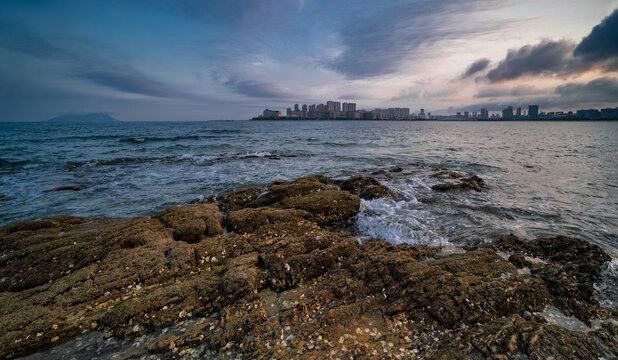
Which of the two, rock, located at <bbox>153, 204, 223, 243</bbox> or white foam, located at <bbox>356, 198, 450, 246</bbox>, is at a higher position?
rock, located at <bbox>153, 204, 223, 243</bbox>

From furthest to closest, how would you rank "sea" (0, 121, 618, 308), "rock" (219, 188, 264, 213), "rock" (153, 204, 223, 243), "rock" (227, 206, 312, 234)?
"rock" (219, 188, 264, 213) < "sea" (0, 121, 618, 308) < "rock" (227, 206, 312, 234) < "rock" (153, 204, 223, 243)

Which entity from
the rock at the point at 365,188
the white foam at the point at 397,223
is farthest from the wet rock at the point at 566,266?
the rock at the point at 365,188

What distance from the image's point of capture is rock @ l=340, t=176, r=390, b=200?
11453mm

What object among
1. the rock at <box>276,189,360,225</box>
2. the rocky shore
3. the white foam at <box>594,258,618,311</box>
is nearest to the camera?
the rocky shore

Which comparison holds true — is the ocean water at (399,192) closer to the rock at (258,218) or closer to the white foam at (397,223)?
the white foam at (397,223)

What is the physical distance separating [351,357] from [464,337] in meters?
1.69

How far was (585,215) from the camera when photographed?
938cm

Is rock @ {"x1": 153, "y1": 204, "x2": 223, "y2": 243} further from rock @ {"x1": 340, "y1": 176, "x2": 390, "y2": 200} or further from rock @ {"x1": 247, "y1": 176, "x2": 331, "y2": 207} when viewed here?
rock @ {"x1": 340, "y1": 176, "x2": 390, "y2": 200}

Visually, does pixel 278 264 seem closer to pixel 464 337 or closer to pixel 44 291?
pixel 464 337

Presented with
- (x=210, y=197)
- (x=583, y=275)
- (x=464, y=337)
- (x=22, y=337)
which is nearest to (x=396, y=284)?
(x=464, y=337)

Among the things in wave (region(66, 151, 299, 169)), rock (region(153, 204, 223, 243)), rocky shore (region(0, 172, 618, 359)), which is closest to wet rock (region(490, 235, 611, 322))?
rocky shore (region(0, 172, 618, 359))

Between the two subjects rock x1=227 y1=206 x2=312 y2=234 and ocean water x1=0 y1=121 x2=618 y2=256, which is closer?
→ rock x1=227 y1=206 x2=312 y2=234

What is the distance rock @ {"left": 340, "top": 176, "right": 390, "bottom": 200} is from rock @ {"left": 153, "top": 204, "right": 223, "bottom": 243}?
6570 mm

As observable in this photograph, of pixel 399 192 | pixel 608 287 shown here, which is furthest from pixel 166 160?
pixel 608 287
